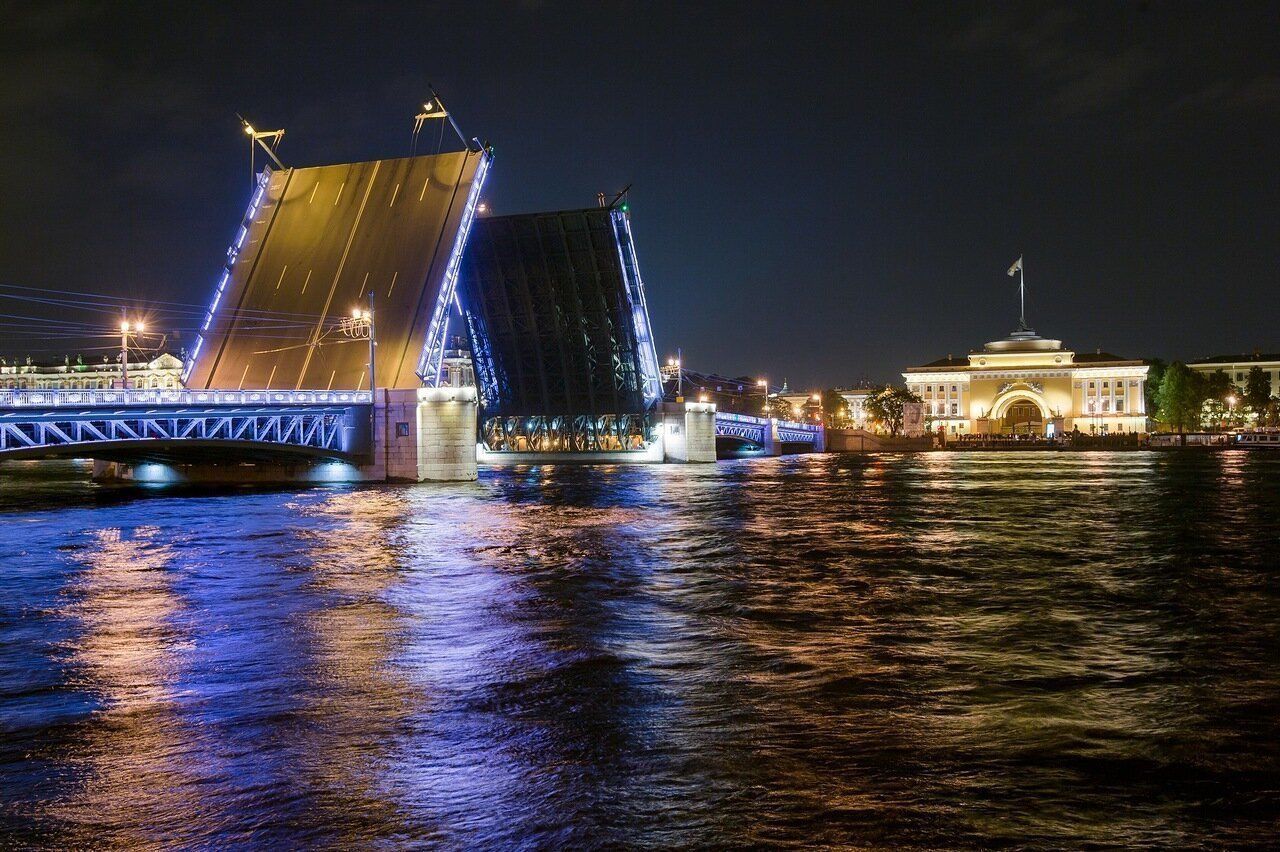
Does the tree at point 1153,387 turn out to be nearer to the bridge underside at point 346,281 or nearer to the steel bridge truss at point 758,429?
the steel bridge truss at point 758,429

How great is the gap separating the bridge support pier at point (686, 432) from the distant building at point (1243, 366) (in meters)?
125

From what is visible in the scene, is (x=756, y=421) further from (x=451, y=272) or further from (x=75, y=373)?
(x=75, y=373)

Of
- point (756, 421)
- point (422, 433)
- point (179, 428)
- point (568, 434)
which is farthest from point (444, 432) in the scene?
point (756, 421)


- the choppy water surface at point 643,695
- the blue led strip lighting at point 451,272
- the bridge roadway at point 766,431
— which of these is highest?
the blue led strip lighting at point 451,272

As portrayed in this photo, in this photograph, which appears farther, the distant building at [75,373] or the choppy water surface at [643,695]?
the distant building at [75,373]

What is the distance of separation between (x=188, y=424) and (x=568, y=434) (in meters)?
31.8

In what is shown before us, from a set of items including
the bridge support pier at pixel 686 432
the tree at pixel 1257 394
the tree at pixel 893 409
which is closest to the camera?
the bridge support pier at pixel 686 432

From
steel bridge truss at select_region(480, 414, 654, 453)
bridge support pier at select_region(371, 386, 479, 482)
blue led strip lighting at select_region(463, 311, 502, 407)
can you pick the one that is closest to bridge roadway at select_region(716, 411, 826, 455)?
steel bridge truss at select_region(480, 414, 654, 453)

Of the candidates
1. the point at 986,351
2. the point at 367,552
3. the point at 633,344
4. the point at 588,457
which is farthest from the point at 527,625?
the point at 986,351

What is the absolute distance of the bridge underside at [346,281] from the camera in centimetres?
4778

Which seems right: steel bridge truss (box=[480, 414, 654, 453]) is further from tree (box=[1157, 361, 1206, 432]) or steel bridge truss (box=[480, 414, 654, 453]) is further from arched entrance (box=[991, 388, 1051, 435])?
tree (box=[1157, 361, 1206, 432])

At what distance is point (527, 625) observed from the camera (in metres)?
12.6


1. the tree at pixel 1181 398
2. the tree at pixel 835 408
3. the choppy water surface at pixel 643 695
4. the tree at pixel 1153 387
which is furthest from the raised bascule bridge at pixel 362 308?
the tree at pixel 835 408

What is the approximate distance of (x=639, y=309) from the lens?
2250 inches
